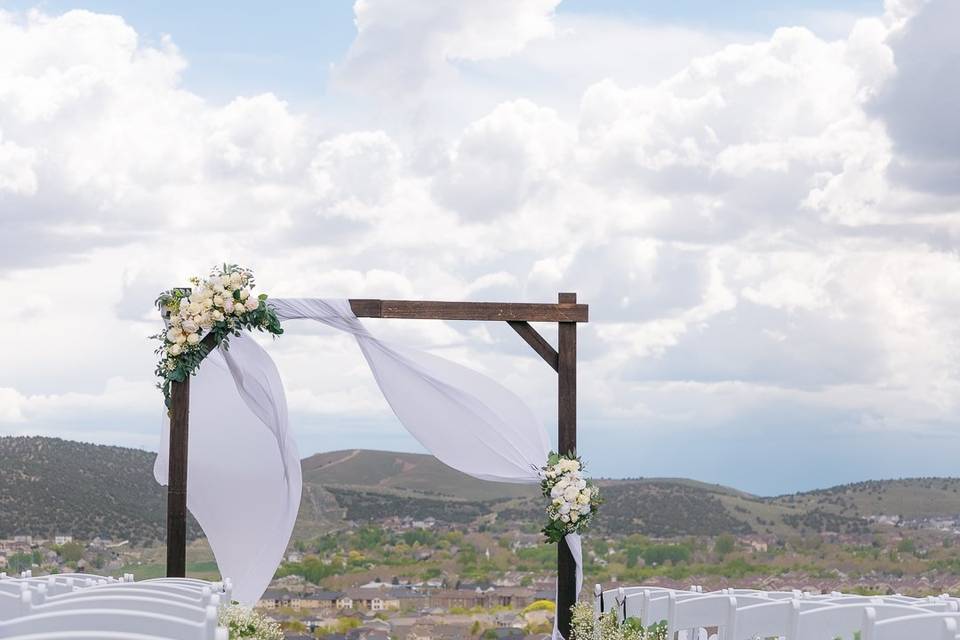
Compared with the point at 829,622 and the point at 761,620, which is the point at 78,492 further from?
the point at 829,622

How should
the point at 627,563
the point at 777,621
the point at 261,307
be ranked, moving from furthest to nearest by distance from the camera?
the point at 627,563 → the point at 261,307 → the point at 777,621

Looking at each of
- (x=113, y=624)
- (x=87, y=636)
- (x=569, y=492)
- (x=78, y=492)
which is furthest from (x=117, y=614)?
(x=78, y=492)

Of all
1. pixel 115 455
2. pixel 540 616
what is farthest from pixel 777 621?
pixel 115 455

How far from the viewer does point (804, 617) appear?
6375 mm

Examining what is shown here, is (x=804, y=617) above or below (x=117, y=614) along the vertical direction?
below

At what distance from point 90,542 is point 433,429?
10.3 metres

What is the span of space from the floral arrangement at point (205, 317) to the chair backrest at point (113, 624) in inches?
187

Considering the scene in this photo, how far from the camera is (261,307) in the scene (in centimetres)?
903

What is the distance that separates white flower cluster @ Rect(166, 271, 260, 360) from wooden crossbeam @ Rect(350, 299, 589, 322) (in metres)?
0.98

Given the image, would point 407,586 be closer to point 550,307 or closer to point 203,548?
point 203,548

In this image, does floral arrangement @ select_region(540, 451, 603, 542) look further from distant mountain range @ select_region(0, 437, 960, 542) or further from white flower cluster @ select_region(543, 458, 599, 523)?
distant mountain range @ select_region(0, 437, 960, 542)

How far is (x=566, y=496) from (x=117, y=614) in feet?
17.7

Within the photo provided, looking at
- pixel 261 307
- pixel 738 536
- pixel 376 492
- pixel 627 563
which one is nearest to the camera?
pixel 261 307

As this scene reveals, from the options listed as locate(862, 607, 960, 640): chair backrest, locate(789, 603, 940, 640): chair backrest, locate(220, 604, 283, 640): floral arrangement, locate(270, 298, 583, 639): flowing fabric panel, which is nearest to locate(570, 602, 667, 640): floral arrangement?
locate(270, 298, 583, 639): flowing fabric panel
